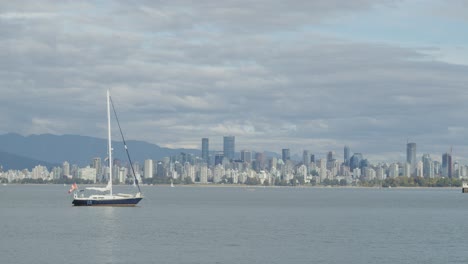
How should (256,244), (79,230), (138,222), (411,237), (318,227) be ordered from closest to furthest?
(256,244) < (411,237) < (79,230) < (318,227) < (138,222)

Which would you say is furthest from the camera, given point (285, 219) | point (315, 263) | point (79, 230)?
point (285, 219)

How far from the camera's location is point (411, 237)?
351 feet

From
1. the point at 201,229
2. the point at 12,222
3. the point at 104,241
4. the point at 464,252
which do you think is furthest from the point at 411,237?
the point at 12,222

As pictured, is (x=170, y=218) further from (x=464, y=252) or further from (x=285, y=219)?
(x=464, y=252)

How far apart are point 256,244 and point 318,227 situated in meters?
30.2

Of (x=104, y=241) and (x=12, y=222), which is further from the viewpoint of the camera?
(x=12, y=222)

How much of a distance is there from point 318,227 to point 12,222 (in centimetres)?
4565

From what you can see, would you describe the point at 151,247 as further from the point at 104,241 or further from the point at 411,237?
the point at 411,237

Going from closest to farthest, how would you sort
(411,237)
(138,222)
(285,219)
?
(411,237) → (138,222) → (285,219)

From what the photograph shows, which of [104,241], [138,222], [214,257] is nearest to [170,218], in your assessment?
[138,222]

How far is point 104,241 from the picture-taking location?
9894 centimetres

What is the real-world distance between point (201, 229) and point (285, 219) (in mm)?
28453

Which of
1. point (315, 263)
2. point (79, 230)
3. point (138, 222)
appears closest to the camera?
point (315, 263)

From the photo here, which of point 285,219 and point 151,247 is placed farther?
point 285,219
